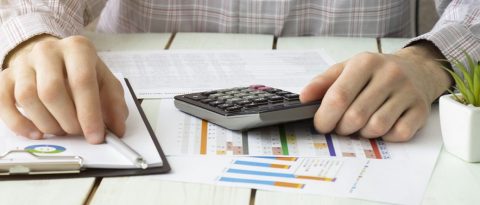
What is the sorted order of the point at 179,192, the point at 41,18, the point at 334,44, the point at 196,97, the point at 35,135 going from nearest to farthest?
the point at 179,192 < the point at 35,135 < the point at 196,97 < the point at 41,18 < the point at 334,44

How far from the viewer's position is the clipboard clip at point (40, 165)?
751 mm

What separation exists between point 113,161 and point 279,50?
57 centimetres

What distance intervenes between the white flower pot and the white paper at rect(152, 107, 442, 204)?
0.02 m

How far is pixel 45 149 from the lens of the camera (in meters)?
0.79

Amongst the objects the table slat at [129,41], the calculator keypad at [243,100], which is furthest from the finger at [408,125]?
the table slat at [129,41]

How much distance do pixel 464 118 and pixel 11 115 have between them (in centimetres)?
47

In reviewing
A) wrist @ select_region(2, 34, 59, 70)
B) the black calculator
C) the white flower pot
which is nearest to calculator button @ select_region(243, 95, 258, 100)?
the black calculator

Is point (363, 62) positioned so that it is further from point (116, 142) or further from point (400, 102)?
point (116, 142)

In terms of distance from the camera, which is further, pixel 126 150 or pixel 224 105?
pixel 224 105

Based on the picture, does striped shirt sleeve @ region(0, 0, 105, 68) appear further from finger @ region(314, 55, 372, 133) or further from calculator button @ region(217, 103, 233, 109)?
finger @ region(314, 55, 372, 133)

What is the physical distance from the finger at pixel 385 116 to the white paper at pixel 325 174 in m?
0.04

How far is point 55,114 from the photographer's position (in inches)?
32.3

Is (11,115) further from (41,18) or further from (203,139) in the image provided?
(41,18)

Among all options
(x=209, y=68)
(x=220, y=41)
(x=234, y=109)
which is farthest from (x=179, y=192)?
(x=220, y=41)
